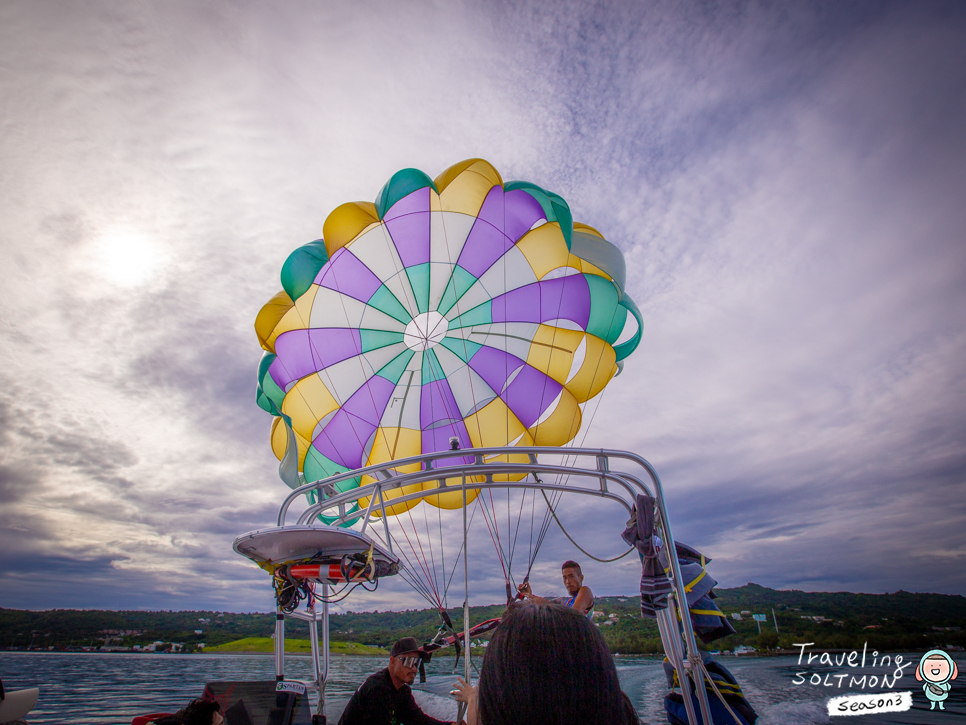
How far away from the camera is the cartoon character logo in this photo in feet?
31.1

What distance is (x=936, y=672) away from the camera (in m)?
10.1

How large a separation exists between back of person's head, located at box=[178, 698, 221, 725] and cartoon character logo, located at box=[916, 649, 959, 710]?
1208 centimetres

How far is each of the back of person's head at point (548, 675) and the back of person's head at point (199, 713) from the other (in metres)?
2.58

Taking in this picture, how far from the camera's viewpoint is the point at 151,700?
1992cm

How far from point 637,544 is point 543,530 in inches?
63.9

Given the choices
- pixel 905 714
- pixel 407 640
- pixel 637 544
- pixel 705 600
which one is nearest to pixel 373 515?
pixel 407 640

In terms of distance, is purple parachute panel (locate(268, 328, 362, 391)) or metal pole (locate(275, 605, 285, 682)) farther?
purple parachute panel (locate(268, 328, 362, 391))

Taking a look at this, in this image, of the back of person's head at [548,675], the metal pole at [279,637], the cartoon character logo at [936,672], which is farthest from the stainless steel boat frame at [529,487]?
the cartoon character logo at [936,672]

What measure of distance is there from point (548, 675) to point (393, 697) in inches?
128

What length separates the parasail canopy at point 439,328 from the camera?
5.70 meters

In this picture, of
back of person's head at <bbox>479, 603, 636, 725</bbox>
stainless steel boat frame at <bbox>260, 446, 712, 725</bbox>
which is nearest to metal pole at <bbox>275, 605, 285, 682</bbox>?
stainless steel boat frame at <bbox>260, 446, 712, 725</bbox>

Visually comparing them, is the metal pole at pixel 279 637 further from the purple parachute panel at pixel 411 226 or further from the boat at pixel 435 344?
the purple parachute panel at pixel 411 226

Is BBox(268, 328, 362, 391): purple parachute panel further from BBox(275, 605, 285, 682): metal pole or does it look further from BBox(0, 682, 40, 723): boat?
BBox(0, 682, 40, 723): boat

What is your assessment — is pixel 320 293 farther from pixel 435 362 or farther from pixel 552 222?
pixel 552 222
